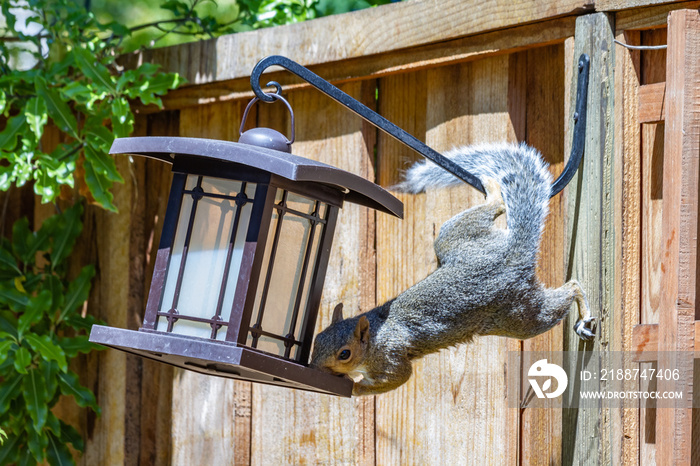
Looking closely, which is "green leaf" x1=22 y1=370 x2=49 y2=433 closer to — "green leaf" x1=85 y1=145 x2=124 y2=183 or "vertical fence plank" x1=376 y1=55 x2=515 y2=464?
"green leaf" x1=85 y1=145 x2=124 y2=183

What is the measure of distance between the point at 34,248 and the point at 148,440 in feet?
2.72

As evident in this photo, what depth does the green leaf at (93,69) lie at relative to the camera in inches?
107

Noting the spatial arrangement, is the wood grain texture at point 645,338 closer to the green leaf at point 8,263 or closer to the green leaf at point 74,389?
the green leaf at point 74,389

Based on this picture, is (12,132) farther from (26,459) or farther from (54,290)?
(26,459)

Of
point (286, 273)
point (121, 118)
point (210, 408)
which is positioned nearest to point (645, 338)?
point (286, 273)

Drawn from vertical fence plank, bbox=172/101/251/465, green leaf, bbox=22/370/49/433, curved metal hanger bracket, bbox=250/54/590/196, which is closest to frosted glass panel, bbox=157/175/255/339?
curved metal hanger bracket, bbox=250/54/590/196

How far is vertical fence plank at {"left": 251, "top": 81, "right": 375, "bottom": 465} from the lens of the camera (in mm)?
2475

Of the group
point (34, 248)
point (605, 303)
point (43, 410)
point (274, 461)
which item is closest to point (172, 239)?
point (605, 303)

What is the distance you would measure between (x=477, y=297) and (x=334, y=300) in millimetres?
771

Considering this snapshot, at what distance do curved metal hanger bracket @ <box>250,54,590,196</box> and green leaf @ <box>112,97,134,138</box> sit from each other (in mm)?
1032

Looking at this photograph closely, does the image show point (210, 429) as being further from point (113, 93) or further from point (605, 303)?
point (605, 303)

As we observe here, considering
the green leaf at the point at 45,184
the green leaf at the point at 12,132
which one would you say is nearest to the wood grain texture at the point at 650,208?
the green leaf at the point at 45,184

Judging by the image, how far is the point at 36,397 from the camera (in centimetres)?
281

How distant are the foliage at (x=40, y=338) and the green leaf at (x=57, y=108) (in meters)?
0.41
